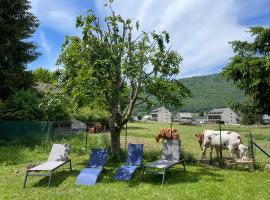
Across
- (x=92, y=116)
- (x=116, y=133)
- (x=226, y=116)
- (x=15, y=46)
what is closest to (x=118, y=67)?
(x=116, y=133)

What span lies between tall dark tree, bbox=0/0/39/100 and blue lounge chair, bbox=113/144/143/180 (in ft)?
47.8

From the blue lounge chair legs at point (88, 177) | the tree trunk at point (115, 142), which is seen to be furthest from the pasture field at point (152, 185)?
the tree trunk at point (115, 142)

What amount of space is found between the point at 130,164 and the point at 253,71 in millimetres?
7891

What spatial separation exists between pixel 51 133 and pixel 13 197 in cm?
1230

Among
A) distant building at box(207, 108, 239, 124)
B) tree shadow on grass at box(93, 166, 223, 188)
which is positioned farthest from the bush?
distant building at box(207, 108, 239, 124)

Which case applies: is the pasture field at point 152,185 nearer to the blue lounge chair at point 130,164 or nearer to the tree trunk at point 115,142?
the blue lounge chair at point 130,164

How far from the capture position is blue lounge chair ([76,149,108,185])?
10047mm

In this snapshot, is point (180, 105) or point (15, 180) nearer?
point (15, 180)

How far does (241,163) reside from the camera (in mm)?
12352

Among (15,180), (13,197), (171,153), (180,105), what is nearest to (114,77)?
(180,105)

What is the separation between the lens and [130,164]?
39.3 ft

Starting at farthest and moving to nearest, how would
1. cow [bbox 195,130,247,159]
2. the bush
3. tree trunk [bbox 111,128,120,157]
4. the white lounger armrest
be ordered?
the bush, tree trunk [bbox 111,128,120,157], cow [bbox 195,130,247,159], the white lounger armrest

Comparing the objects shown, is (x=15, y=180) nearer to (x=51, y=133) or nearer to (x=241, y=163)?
(x=241, y=163)

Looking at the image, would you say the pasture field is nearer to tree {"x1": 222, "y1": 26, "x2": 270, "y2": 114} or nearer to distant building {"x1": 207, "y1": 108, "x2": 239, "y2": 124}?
tree {"x1": 222, "y1": 26, "x2": 270, "y2": 114}
